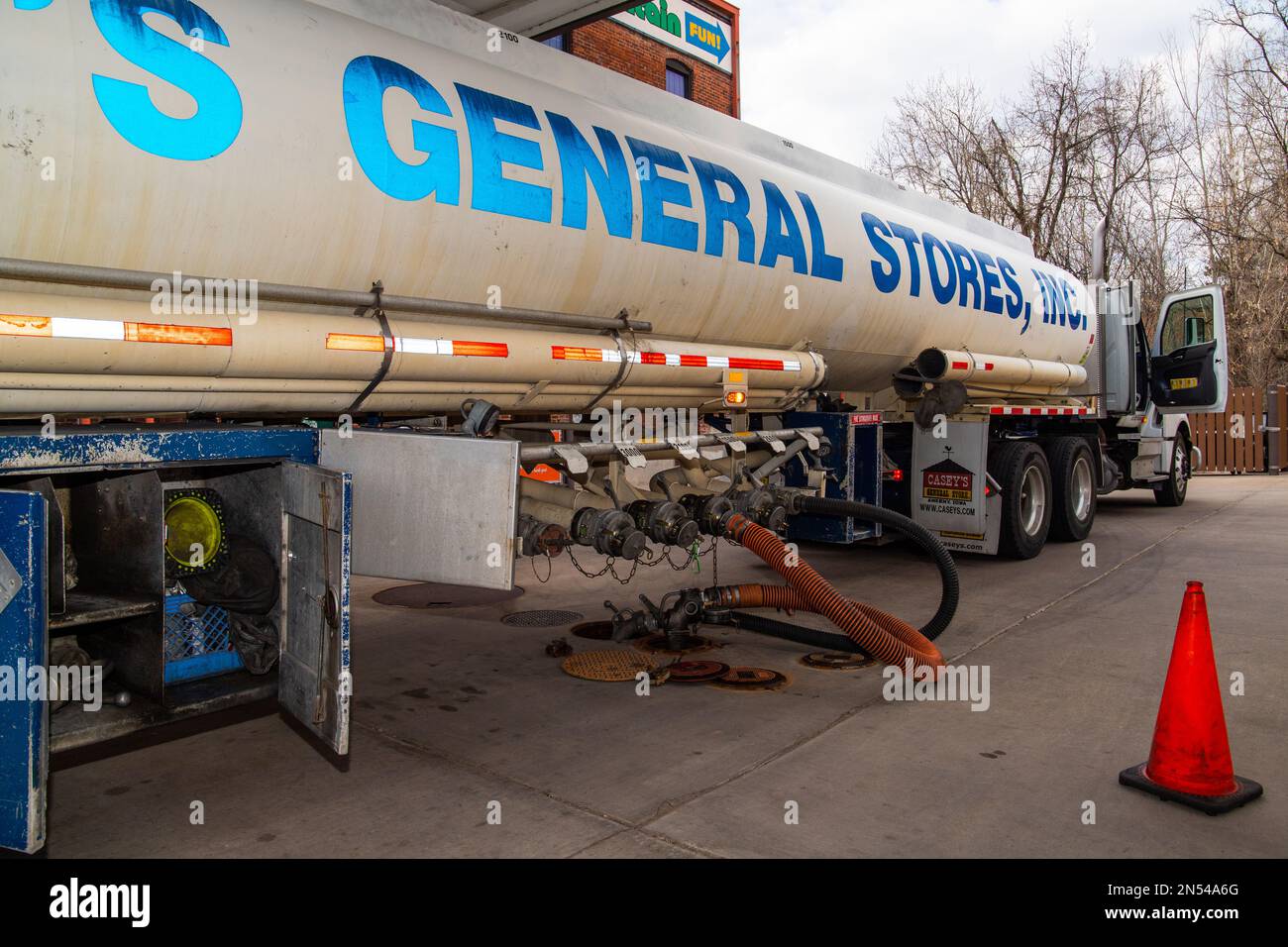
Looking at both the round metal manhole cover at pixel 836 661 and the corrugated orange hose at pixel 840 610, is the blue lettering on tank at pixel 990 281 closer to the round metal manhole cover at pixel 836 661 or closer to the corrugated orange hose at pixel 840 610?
the corrugated orange hose at pixel 840 610

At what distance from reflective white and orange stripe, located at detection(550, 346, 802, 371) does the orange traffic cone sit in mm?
2845

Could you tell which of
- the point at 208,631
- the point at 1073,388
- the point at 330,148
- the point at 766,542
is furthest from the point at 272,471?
the point at 1073,388

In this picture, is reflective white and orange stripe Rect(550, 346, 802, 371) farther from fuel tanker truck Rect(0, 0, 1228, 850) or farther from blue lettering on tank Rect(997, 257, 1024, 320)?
blue lettering on tank Rect(997, 257, 1024, 320)

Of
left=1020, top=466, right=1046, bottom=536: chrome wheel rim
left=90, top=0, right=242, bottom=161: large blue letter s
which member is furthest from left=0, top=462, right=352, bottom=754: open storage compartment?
left=1020, top=466, right=1046, bottom=536: chrome wheel rim

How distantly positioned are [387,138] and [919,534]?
14.5 feet

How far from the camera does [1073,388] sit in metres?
11.5

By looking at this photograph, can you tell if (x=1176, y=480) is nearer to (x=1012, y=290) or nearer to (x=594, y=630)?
(x=1012, y=290)

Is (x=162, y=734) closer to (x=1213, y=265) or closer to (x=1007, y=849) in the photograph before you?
(x=1007, y=849)

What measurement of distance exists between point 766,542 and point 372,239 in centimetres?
304

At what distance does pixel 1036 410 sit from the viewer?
9.96 metres

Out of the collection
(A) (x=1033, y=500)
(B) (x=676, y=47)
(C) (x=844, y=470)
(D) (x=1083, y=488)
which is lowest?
(A) (x=1033, y=500)

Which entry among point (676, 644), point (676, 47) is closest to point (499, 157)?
point (676, 644)

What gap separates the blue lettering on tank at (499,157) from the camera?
4.40 metres

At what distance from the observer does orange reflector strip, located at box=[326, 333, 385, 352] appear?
4012mm
